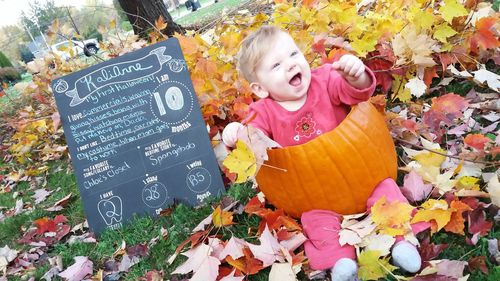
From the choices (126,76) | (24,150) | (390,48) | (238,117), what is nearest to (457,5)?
(390,48)

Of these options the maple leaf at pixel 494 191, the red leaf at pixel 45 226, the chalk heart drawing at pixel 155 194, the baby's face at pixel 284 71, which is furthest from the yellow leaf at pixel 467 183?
the red leaf at pixel 45 226

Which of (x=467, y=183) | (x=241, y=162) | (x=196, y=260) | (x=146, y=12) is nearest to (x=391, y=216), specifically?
(x=467, y=183)

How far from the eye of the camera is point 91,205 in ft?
8.63

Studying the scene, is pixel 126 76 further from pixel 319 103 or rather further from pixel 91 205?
pixel 319 103

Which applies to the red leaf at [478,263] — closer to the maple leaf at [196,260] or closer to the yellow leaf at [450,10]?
the maple leaf at [196,260]

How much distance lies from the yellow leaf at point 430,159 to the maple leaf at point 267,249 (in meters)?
0.84

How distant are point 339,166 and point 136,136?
1.39 meters

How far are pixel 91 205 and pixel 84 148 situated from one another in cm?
36

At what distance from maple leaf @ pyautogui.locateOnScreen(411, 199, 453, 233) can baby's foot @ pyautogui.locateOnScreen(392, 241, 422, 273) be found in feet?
0.47

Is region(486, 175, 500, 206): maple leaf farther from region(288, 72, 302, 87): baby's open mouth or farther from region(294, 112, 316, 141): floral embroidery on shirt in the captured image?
region(288, 72, 302, 87): baby's open mouth

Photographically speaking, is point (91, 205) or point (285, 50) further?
point (91, 205)

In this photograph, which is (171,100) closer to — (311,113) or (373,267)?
(311,113)

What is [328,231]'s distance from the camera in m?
1.79

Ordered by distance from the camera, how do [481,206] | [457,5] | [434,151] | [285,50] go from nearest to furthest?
[481,206] → [285,50] → [434,151] → [457,5]
